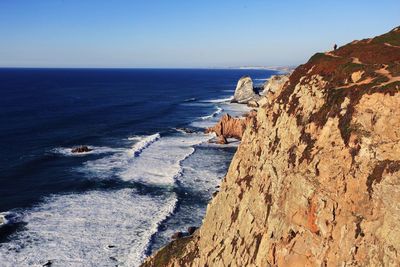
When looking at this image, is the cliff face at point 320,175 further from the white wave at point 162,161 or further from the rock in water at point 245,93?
the rock in water at point 245,93

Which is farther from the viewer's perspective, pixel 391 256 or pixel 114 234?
pixel 114 234

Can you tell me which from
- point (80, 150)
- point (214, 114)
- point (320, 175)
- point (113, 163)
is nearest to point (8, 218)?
point (113, 163)

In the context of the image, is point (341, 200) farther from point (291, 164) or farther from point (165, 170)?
point (165, 170)

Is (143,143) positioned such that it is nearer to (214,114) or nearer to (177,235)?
(177,235)

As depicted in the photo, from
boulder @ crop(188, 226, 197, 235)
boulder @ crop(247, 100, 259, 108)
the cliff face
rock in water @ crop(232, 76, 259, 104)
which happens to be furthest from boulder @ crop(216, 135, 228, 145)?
rock in water @ crop(232, 76, 259, 104)

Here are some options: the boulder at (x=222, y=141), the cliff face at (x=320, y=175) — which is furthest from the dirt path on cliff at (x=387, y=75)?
the boulder at (x=222, y=141)

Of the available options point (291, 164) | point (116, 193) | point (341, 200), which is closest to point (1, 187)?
point (116, 193)
